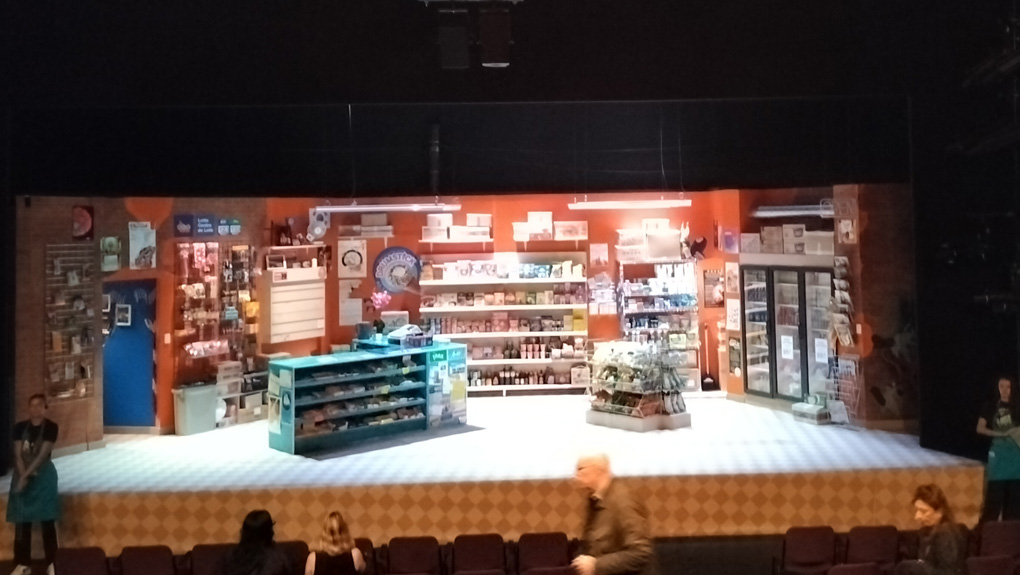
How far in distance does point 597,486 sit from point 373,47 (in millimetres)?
5412

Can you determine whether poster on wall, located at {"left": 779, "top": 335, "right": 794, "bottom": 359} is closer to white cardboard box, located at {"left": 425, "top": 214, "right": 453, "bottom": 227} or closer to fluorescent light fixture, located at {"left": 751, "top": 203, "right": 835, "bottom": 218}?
fluorescent light fixture, located at {"left": 751, "top": 203, "right": 835, "bottom": 218}

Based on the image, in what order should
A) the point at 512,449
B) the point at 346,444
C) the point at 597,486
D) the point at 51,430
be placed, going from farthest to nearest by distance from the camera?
the point at 346,444 → the point at 512,449 → the point at 51,430 → the point at 597,486

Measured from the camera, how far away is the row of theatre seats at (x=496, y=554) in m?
6.40

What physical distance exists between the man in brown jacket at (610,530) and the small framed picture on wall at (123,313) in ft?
27.7

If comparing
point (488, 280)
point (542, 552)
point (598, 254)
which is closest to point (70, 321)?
point (488, 280)

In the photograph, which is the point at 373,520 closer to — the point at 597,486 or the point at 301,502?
the point at 301,502

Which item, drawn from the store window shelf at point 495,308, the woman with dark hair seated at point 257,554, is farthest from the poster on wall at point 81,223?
the woman with dark hair seated at point 257,554

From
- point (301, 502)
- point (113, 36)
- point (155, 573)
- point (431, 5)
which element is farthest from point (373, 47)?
point (155, 573)

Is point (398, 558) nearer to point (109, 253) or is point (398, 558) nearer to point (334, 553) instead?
point (334, 553)

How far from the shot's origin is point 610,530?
4605 mm

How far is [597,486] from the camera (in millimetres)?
4668

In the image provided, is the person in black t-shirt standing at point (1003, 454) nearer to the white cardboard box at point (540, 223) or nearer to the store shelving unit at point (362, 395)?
the store shelving unit at point (362, 395)

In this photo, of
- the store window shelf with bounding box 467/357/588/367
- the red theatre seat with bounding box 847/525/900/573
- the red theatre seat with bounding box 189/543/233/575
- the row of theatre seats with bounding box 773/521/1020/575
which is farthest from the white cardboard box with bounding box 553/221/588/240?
the red theatre seat with bounding box 189/543/233/575

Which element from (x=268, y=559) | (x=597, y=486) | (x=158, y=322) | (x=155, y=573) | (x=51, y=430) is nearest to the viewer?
(x=597, y=486)
